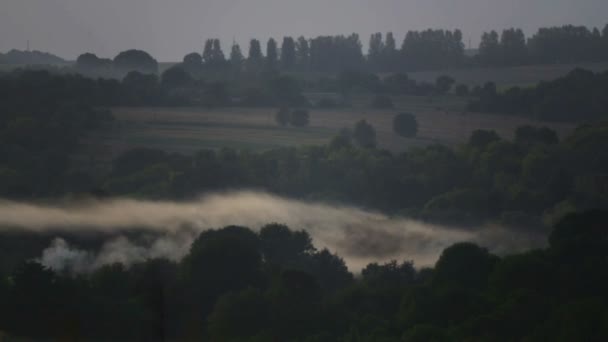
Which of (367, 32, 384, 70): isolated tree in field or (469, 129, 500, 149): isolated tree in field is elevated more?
(367, 32, 384, 70): isolated tree in field

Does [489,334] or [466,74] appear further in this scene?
[466,74]

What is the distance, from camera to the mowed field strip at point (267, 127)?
6009 centimetres

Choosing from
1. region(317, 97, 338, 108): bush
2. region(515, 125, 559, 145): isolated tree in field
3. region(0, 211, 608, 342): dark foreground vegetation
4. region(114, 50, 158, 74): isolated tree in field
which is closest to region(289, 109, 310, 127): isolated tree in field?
region(317, 97, 338, 108): bush

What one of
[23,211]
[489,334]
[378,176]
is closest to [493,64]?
[378,176]

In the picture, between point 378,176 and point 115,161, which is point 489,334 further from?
point 378,176

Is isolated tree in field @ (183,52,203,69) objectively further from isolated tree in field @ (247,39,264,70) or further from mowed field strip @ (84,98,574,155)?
mowed field strip @ (84,98,574,155)

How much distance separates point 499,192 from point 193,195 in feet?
56.5

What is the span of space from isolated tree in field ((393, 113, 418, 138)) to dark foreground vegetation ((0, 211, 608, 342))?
39.1 metres

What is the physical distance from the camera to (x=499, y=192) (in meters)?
61.8

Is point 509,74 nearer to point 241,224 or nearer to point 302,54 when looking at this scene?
point 302,54

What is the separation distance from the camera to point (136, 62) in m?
73.9

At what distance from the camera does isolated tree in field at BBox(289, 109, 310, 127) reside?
7617 cm

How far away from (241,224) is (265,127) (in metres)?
27.4

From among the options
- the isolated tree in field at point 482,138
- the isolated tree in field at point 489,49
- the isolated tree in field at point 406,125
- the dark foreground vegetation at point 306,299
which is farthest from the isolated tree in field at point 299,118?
the dark foreground vegetation at point 306,299
